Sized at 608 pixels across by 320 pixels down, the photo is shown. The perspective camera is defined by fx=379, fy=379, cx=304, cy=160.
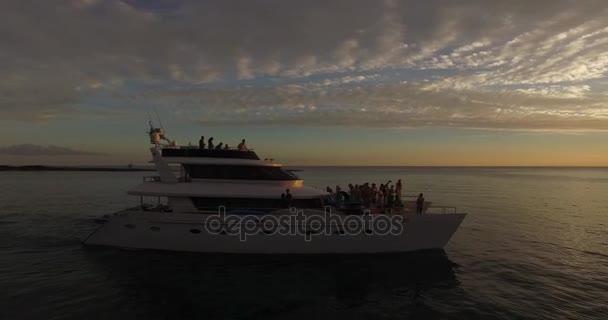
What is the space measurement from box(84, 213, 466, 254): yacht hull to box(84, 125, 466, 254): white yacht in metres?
0.04

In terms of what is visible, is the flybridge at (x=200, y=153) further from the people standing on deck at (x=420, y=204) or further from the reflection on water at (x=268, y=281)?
the people standing on deck at (x=420, y=204)

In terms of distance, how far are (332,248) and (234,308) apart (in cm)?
580

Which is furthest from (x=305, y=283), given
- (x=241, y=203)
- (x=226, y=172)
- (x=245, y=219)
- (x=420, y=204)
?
(x=226, y=172)

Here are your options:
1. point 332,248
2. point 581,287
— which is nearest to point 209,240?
point 332,248

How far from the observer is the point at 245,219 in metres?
14.9

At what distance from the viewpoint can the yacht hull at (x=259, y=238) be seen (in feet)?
49.8

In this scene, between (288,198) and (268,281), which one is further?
(288,198)

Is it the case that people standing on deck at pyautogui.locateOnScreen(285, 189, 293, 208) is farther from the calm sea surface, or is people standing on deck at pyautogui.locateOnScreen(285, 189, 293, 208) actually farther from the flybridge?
the flybridge
